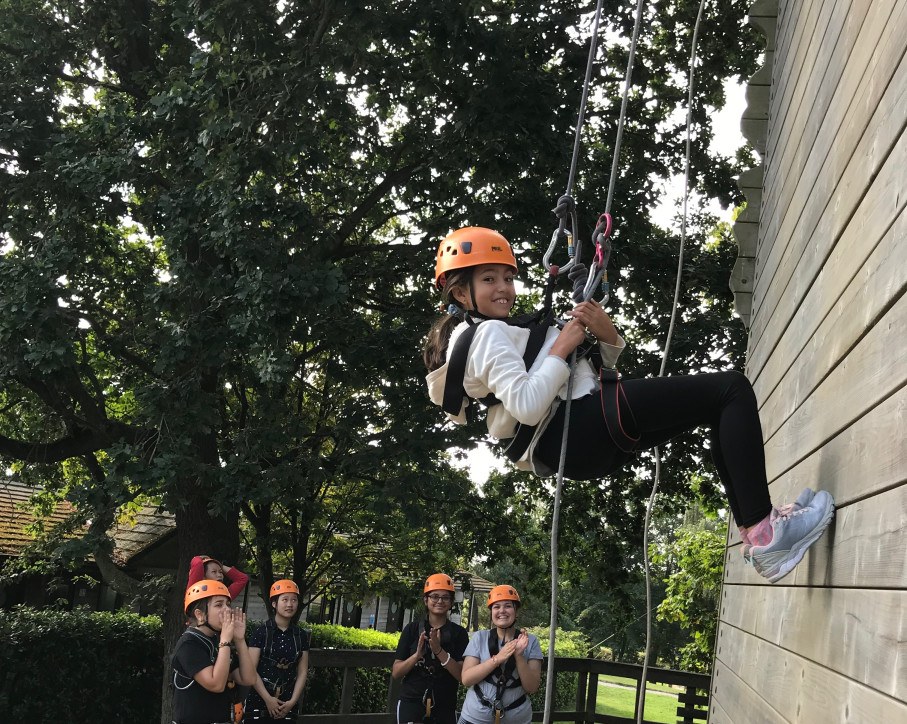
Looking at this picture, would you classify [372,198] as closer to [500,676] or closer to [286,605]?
[286,605]

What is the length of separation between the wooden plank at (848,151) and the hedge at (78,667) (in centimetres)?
963

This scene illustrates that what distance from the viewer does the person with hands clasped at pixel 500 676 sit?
6355 mm

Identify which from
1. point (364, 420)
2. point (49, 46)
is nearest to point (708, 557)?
point (364, 420)

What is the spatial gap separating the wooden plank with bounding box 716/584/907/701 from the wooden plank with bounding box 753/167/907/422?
2.00ft

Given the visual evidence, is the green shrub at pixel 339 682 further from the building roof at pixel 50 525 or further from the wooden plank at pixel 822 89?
the wooden plank at pixel 822 89

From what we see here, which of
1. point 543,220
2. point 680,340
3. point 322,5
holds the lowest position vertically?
point 680,340

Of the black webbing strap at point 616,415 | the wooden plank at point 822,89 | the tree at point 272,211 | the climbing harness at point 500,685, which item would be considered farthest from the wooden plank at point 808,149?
the tree at point 272,211

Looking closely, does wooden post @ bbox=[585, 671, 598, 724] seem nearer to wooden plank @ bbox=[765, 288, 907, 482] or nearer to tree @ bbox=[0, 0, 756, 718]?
tree @ bbox=[0, 0, 756, 718]

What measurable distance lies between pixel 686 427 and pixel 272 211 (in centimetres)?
686

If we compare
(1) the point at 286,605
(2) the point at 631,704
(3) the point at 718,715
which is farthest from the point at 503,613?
(2) the point at 631,704

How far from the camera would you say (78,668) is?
36.9 feet

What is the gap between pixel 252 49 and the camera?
930cm

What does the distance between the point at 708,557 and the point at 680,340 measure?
9.88 m

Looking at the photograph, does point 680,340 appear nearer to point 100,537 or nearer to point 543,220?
point 543,220
